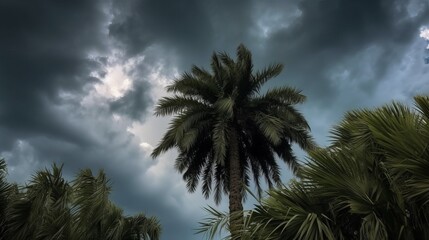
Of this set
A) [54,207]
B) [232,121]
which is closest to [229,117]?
[232,121]

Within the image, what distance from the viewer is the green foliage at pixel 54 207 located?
9547 millimetres

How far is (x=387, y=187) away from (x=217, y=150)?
43.9 feet

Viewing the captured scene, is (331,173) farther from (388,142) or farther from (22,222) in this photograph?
(22,222)

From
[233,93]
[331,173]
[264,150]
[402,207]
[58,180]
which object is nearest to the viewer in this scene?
[402,207]

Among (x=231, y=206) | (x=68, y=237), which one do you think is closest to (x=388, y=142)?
(x=68, y=237)

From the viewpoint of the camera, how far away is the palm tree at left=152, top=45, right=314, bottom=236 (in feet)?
67.6

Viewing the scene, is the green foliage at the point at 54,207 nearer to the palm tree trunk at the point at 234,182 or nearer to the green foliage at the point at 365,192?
the green foliage at the point at 365,192

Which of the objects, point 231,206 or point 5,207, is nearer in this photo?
point 5,207

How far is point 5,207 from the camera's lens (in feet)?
33.0

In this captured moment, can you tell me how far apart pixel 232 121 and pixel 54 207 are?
1264cm

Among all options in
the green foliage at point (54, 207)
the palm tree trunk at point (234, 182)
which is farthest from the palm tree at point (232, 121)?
the green foliage at point (54, 207)

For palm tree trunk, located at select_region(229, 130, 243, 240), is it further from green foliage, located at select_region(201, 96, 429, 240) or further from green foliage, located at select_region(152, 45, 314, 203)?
green foliage, located at select_region(201, 96, 429, 240)

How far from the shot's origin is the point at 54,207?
10039 millimetres

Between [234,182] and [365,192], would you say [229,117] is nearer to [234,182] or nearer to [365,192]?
[234,182]
